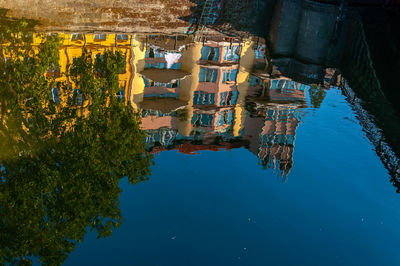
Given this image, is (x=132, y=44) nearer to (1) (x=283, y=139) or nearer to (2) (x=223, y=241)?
(1) (x=283, y=139)

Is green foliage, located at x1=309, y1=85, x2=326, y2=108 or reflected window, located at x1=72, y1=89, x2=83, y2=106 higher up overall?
green foliage, located at x1=309, y1=85, x2=326, y2=108

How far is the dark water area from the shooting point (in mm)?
→ 15039

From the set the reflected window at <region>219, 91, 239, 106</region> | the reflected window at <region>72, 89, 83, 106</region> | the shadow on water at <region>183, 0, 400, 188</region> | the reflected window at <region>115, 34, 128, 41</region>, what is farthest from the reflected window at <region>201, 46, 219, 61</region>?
the reflected window at <region>72, 89, 83, 106</region>

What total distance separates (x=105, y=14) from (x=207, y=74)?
893cm

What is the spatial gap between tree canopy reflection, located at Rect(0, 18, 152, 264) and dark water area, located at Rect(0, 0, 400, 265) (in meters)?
0.06

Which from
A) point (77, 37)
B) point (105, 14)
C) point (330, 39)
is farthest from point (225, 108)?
point (105, 14)

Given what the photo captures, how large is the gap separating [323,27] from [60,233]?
80.7 feet

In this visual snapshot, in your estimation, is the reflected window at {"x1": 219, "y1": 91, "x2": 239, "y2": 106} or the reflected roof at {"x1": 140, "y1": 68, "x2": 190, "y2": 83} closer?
the reflected window at {"x1": 219, "y1": 91, "x2": 239, "y2": 106}

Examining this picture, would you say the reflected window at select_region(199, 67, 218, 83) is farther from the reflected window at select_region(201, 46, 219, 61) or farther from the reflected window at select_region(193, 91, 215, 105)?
the reflected window at select_region(193, 91, 215, 105)

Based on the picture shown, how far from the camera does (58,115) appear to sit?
2048 centimetres

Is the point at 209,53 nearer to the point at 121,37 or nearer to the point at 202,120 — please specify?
the point at 121,37

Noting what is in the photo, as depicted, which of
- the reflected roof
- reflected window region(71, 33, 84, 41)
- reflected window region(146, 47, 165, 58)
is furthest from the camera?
reflected window region(146, 47, 165, 58)

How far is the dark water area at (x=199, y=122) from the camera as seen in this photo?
1504cm

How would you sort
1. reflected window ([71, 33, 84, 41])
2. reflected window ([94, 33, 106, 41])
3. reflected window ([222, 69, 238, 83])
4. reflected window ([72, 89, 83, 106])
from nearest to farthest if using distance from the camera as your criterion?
reflected window ([72, 89, 83, 106]) < reflected window ([71, 33, 84, 41]) < reflected window ([94, 33, 106, 41]) < reflected window ([222, 69, 238, 83])
